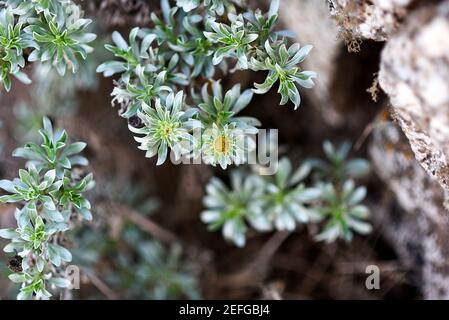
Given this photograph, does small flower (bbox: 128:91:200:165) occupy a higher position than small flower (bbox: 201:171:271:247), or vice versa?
small flower (bbox: 128:91:200:165)

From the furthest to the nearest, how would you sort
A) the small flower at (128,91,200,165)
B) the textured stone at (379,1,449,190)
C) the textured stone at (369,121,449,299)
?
the textured stone at (369,121,449,299) → the small flower at (128,91,200,165) → the textured stone at (379,1,449,190)

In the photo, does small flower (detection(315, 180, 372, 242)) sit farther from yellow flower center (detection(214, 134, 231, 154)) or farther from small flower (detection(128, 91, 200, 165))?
small flower (detection(128, 91, 200, 165))

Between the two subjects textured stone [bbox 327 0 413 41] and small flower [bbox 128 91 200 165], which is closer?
textured stone [bbox 327 0 413 41]

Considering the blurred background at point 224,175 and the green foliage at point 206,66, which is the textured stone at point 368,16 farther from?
the blurred background at point 224,175

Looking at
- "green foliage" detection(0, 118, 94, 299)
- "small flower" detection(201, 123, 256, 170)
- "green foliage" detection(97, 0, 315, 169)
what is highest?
"green foliage" detection(97, 0, 315, 169)

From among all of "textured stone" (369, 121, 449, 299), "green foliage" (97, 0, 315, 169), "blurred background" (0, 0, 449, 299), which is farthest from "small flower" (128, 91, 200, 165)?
"textured stone" (369, 121, 449, 299)

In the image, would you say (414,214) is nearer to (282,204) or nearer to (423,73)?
(282,204)

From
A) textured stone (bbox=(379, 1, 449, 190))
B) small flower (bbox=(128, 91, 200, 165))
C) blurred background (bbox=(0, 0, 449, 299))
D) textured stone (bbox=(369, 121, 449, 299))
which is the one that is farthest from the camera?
blurred background (bbox=(0, 0, 449, 299))
